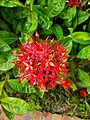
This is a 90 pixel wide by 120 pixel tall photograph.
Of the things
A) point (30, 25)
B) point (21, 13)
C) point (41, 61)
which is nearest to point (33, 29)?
point (30, 25)

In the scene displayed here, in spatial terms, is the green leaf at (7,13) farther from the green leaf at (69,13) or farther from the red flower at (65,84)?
the red flower at (65,84)

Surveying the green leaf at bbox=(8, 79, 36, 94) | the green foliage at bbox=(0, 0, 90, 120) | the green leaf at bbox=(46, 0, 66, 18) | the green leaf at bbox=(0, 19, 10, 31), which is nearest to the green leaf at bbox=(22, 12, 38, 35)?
the green foliage at bbox=(0, 0, 90, 120)

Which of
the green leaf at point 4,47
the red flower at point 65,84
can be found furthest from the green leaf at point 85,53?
the green leaf at point 4,47

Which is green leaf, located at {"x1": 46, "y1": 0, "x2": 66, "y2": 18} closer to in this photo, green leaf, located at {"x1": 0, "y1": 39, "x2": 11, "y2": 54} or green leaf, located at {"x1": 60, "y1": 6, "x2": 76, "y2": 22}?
green leaf, located at {"x1": 60, "y1": 6, "x2": 76, "y2": 22}

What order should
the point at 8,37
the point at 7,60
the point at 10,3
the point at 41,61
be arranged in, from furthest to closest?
the point at 8,37 < the point at 7,60 < the point at 10,3 < the point at 41,61

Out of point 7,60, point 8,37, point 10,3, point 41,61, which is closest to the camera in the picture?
point 41,61

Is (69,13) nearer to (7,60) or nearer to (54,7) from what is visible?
(54,7)
